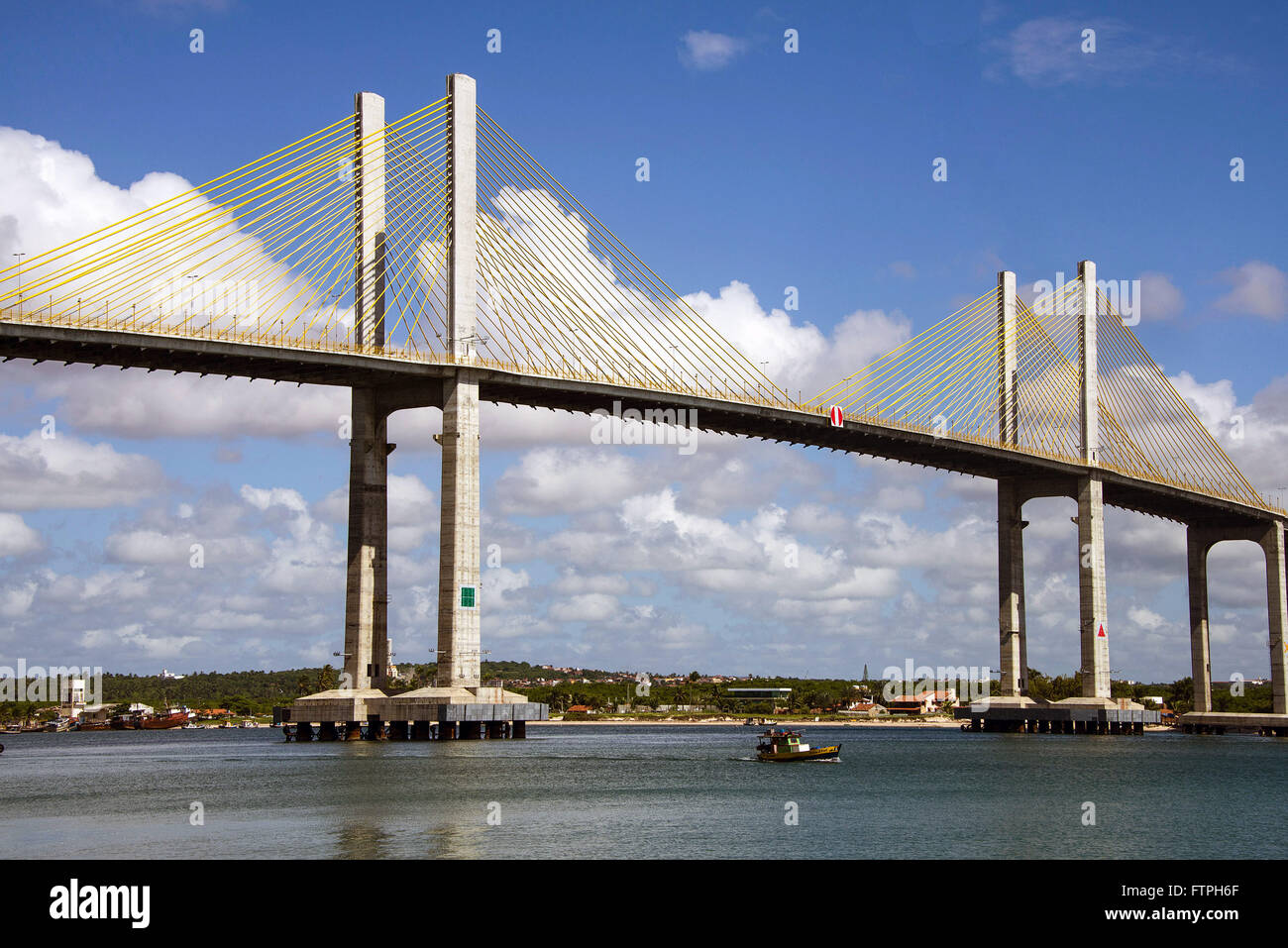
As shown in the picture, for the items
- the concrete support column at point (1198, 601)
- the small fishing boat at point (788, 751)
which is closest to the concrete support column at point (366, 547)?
the small fishing boat at point (788, 751)

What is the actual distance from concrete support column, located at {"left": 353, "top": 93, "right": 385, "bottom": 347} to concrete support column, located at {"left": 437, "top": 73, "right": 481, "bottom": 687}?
388 cm

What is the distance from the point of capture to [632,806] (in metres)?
50.5

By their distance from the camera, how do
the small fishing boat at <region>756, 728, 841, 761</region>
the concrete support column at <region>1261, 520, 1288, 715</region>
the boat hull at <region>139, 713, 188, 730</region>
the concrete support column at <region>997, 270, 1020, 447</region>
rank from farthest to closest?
the boat hull at <region>139, 713, 188, 730</region>, the concrete support column at <region>1261, 520, 1288, 715</region>, the concrete support column at <region>997, 270, 1020, 447</region>, the small fishing boat at <region>756, 728, 841, 761</region>

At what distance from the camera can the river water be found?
129ft

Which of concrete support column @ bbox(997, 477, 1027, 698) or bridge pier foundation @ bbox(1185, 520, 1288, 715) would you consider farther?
bridge pier foundation @ bbox(1185, 520, 1288, 715)

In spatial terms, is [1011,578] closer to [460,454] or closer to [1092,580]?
[1092,580]

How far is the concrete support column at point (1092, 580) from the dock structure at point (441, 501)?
51.1 meters

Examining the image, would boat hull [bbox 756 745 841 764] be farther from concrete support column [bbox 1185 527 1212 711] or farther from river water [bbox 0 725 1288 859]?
concrete support column [bbox 1185 527 1212 711]

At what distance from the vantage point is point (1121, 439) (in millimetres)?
119875

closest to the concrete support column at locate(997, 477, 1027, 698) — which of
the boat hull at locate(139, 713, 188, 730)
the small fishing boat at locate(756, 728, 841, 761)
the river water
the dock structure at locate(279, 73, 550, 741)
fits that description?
the river water

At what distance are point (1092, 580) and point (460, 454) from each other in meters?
58.0

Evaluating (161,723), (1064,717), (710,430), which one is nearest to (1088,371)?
(1064,717)

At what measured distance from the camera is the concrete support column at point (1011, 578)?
117 metres
